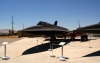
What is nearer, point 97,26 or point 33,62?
point 33,62

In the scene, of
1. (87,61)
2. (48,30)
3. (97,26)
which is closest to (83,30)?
(97,26)

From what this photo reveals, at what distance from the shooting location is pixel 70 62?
32.7 feet

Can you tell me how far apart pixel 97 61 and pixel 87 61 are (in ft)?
1.79

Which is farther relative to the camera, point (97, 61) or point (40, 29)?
point (40, 29)

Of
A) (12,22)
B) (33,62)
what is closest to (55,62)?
(33,62)

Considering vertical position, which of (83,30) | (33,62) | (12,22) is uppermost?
(12,22)

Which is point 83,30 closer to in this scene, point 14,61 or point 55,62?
point 55,62

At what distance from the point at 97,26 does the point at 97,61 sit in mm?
4015

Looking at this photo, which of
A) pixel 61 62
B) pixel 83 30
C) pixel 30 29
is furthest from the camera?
pixel 30 29

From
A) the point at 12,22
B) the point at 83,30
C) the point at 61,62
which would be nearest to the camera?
the point at 61,62

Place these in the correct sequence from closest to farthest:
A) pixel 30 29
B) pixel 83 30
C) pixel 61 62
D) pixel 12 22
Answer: pixel 61 62 < pixel 83 30 < pixel 30 29 < pixel 12 22

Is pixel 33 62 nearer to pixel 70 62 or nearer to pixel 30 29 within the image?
pixel 70 62

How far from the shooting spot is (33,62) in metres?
10.1

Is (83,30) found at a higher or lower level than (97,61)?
higher
